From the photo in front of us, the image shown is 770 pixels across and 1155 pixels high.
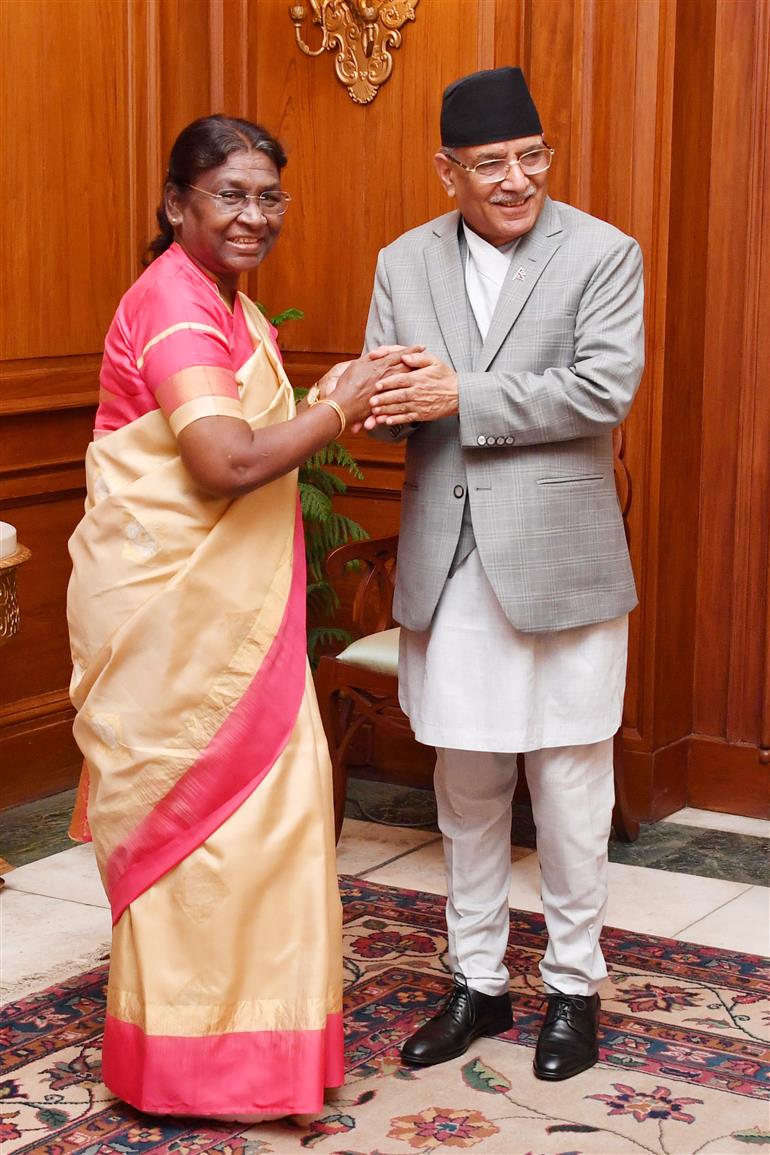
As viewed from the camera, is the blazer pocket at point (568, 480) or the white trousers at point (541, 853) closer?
the blazer pocket at point (568, 480)

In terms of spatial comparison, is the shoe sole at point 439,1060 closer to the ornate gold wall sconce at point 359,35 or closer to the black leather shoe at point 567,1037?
the black leather shoe at point 567,1037

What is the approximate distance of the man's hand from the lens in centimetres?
280

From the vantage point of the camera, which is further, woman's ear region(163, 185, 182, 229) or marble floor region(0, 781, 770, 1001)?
marble floor region(0, 781, 770, 1001)

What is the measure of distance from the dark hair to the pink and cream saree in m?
0.33

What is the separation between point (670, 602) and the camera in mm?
4473

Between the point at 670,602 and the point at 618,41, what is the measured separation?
1.51 m

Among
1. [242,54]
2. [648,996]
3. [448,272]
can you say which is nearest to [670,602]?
[648,996]

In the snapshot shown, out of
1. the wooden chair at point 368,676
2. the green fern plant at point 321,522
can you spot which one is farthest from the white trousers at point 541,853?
the green fern plant at point 321,522

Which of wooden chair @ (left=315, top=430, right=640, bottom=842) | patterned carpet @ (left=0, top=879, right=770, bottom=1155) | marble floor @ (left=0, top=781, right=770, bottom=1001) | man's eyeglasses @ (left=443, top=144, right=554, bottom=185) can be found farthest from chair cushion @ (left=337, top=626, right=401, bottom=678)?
man's eyeglasses @ (left=443, top=144, right=554, bottom=185)

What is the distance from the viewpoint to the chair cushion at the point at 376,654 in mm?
4066

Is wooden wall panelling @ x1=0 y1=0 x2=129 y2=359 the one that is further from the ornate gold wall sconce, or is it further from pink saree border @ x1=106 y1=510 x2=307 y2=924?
pink saree border @ x1=106 y1=510 x2=307 y2=924

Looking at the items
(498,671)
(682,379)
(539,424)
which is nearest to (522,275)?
(539,424)

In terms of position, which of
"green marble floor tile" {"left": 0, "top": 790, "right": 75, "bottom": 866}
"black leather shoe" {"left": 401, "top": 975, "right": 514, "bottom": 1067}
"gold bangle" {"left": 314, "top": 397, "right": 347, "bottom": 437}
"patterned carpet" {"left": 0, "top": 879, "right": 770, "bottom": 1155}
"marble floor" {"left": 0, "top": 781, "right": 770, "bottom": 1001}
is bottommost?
"green marble floor tile" {"left": 0, "top": 790, "right": 75, "bottom": 866}

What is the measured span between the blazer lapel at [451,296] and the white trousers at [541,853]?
2.44 feet
